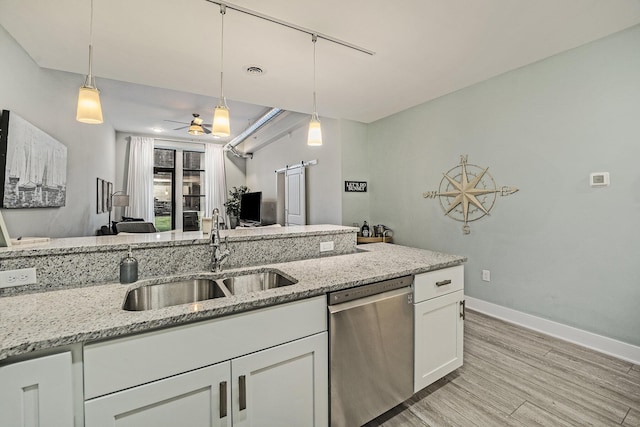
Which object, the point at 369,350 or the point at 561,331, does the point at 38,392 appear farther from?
the point at 561,331

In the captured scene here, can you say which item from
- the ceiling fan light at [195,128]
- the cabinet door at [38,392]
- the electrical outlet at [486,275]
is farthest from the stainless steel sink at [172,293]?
the ceiling fan light at [195,128]

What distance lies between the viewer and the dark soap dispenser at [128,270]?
139 cm

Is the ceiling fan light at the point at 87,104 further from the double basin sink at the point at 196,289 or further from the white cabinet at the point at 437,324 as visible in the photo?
the white cabinet at the point at 437,324

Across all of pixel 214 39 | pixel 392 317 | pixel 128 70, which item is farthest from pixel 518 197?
pixel 128 70

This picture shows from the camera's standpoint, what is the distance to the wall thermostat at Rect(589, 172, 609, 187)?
2.31 m

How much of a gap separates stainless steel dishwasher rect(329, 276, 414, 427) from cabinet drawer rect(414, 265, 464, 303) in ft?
0.30

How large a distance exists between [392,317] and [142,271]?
1402mm

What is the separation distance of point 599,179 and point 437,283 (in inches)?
73.1

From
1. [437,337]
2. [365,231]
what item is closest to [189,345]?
[437,337]

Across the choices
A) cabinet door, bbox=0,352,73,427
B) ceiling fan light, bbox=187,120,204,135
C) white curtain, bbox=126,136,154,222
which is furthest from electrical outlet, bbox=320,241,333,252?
white curtain, bbox=126,136,154,222

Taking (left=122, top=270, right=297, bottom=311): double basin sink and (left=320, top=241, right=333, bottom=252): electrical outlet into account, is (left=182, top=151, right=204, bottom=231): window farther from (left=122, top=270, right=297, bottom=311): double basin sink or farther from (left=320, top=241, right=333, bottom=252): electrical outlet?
(left=122, top=270, right=297, bottom=311): double basin sink

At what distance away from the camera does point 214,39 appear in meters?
2.28

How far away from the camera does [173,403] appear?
1028 mm

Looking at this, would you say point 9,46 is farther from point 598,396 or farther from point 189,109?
point 598,396
